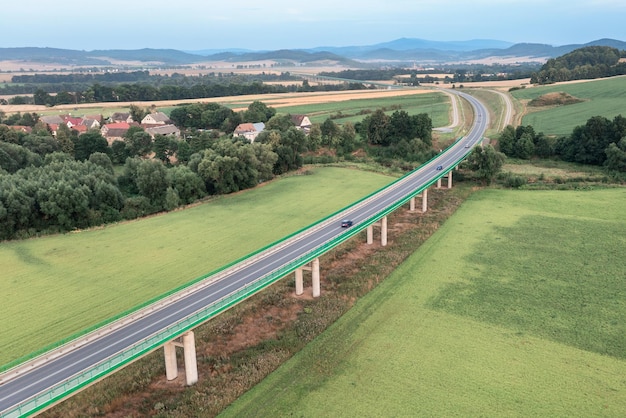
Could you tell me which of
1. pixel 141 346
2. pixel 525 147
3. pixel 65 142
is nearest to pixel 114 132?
pixel 65 142

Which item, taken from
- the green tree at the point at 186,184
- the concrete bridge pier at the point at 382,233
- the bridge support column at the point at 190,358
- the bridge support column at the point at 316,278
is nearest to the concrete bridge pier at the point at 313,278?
the bridge support column at the point at 316,278

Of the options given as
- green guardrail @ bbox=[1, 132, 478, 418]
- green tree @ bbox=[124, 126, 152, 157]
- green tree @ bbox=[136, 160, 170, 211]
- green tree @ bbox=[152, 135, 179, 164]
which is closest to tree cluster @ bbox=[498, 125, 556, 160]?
green tree @ bbox=[136, 160, 170, 211]

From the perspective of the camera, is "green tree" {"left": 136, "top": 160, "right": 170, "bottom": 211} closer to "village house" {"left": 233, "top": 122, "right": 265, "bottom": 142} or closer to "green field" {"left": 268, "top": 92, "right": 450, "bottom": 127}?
"village house" {"left": 233, "top": 122, "right": 265, "bottom": 142}

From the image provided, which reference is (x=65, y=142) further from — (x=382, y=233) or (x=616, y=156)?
(x=616, y=156)

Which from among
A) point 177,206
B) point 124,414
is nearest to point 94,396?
point 124,414

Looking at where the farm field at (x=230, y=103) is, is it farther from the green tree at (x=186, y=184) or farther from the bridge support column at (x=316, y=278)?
the bridge support column at (x=316, y=278)

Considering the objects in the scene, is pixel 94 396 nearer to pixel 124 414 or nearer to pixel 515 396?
pixel 124 414
